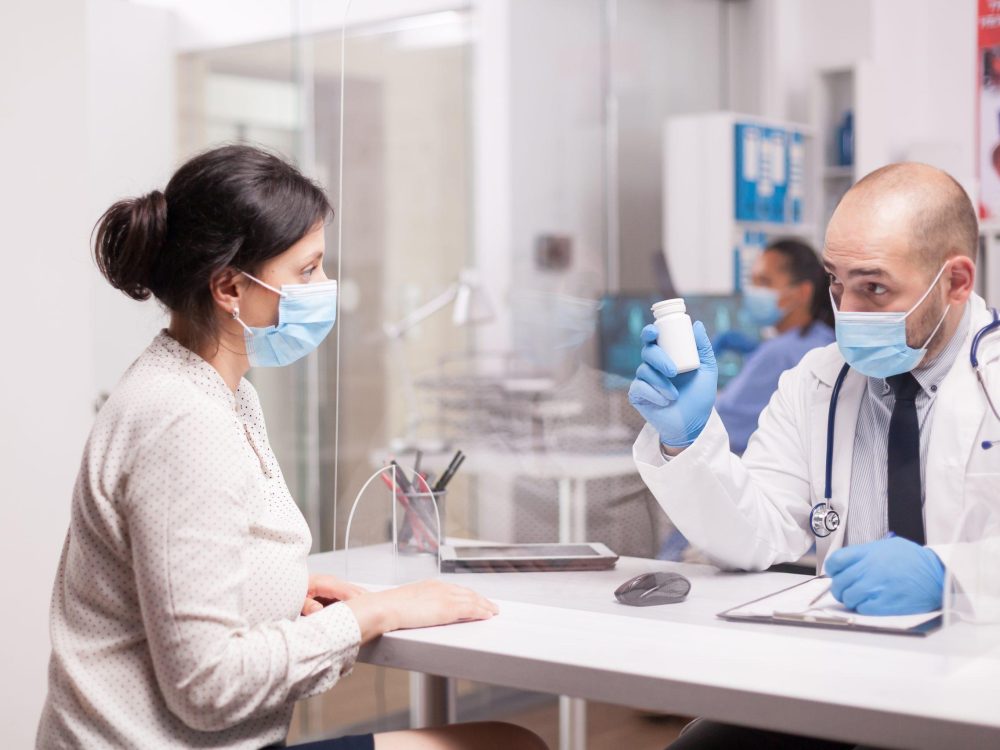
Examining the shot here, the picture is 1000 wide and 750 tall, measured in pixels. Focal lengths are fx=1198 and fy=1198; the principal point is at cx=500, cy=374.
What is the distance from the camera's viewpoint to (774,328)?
402 centimetres

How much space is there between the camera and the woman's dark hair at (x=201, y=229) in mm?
1412

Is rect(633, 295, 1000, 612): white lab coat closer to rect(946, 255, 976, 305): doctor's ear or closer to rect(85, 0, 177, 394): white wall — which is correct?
rect(946, 255, 976, 305): doctor's ear

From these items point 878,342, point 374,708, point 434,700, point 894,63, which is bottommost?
point 374,708

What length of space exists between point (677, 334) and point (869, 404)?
36 centimetres

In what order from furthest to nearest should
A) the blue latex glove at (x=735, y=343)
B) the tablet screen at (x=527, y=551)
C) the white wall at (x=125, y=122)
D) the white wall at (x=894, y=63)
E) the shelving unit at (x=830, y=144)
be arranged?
the shelving unit at (x=830, y=144)
the blue latex glove at (x=735, y=343)
the white wall at (x=125, y=122)
the white wall at (x=894, y=63)
the tablet screen at (x=527, y=551)

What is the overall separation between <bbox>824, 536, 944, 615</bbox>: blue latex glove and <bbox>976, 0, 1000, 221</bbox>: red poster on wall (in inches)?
38.6

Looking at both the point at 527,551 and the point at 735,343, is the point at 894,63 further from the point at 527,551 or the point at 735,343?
the point at 527,551

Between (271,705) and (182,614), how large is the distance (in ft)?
0.49

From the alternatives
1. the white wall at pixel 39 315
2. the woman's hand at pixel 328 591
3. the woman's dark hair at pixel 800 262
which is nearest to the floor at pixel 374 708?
the white wall at pixel 39 315

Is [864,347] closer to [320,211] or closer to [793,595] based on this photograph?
[793,595]

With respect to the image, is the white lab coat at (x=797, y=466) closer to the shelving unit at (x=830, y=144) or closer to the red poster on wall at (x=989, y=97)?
the red poster on wall at (x=989, y=97)

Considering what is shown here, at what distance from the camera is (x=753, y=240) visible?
4992mm

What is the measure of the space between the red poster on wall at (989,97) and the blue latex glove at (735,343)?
5.86 feet

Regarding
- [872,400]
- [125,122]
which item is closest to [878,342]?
[872,400]
